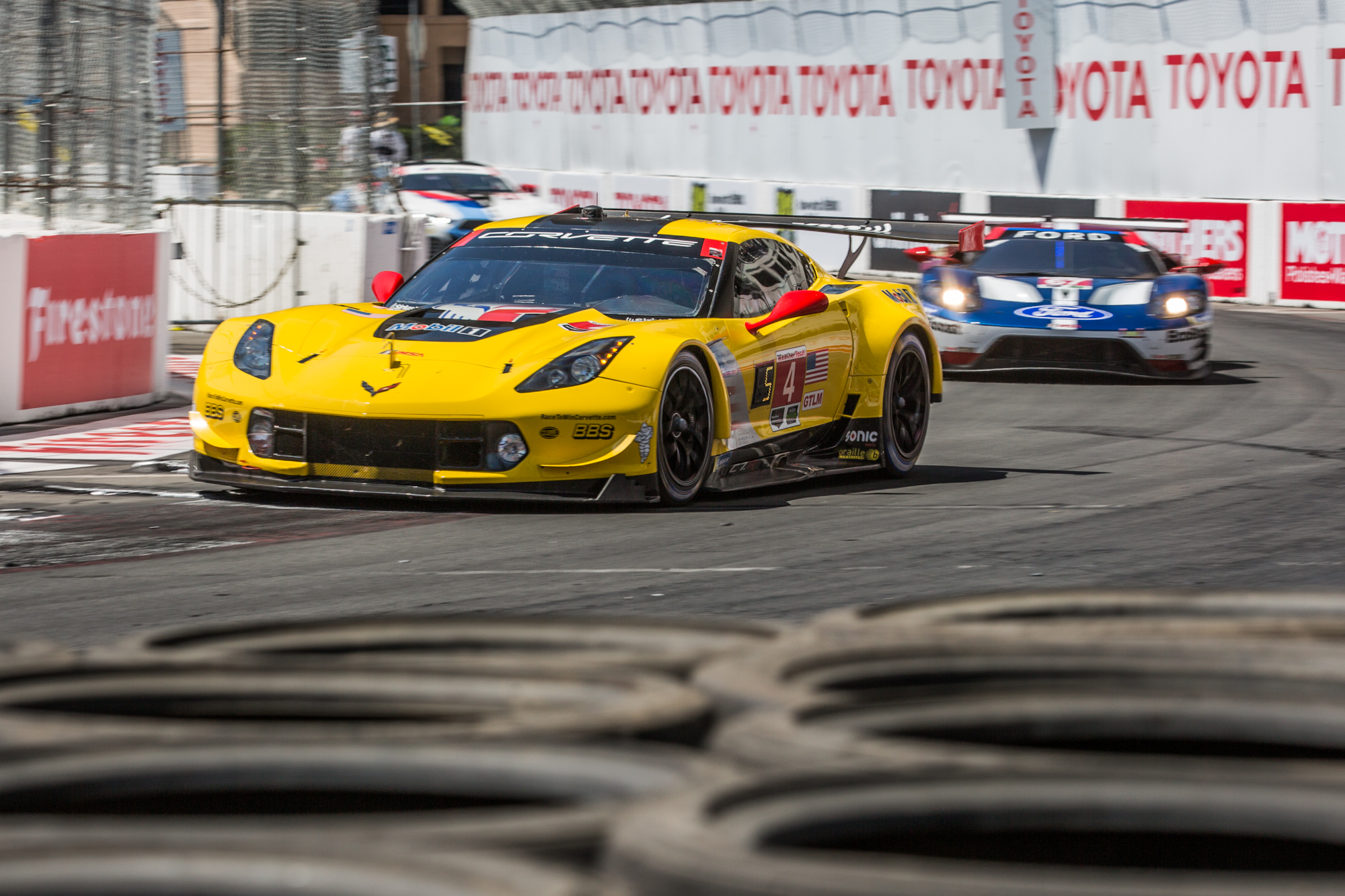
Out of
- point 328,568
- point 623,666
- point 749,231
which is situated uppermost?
point 749,231

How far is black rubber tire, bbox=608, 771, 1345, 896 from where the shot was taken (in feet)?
6.37

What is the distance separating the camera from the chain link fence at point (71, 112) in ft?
42.4

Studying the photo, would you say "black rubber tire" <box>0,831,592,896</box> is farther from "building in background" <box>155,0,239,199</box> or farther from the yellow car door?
"building in background" <box>155,0,239,199</box>

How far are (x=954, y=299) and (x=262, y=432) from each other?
893 centimetres

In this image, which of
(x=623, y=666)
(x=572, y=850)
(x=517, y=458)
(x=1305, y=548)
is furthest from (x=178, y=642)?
(x=1305, y=548)

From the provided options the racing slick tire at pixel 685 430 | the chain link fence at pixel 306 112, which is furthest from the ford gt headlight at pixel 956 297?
the racing slick tire at pixel 685 430

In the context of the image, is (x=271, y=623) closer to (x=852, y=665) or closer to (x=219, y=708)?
(x=219, y=708)

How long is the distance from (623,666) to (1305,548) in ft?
18.6

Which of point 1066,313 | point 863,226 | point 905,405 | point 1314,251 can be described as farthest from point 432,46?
point 905,405

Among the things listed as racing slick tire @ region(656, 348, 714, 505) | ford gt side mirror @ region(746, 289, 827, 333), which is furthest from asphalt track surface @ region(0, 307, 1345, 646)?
ford gt side mirror @ region(746, 289, 827, 333)

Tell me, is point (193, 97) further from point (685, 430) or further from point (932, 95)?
point (932, 95)

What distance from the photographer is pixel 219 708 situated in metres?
2.60

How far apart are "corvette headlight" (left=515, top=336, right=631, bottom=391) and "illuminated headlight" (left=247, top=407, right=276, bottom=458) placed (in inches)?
45.2

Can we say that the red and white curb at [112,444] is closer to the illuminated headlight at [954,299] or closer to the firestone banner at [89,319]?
the firestone banner at [89,319]
